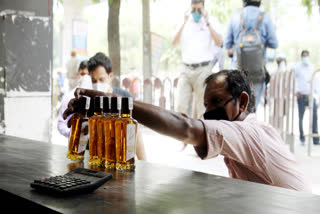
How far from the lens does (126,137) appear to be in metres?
1.16

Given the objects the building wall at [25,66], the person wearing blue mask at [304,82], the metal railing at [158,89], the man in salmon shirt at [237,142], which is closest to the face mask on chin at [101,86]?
the building wall at [25,66]

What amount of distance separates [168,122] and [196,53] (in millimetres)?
→ 3556

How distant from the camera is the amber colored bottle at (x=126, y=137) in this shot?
45.5 inches

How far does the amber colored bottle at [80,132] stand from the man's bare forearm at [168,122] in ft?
0.51

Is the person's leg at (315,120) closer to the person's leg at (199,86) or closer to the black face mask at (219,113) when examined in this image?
the person's leg at (199,86)

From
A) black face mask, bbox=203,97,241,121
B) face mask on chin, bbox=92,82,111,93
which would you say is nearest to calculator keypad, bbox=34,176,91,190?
black face mask, bbox=203,97,241,121

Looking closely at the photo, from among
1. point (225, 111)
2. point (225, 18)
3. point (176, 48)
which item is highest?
point (225, 18)

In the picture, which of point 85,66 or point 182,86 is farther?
point 182,86

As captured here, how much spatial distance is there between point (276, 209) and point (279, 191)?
153mm

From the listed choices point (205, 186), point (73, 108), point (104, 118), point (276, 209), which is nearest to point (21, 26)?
point (73, 108)

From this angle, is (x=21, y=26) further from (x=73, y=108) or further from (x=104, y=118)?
(x=104, y=118)

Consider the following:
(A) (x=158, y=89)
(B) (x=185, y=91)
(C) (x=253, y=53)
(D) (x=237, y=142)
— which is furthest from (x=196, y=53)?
(D) (x=237, y=142)

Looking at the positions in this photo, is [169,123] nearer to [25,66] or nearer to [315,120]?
[25,66]

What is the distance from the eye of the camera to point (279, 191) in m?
0.91
